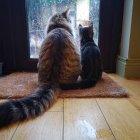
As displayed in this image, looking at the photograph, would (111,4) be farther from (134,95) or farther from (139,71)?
(134,95)

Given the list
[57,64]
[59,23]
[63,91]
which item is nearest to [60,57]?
[57,64]

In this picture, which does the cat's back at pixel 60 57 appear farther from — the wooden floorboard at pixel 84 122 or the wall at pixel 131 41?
the wall at pixel 131 41

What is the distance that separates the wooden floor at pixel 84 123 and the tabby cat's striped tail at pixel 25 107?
0.03 m

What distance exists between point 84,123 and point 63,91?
1.67ft

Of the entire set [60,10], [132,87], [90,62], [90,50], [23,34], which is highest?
[60,10]

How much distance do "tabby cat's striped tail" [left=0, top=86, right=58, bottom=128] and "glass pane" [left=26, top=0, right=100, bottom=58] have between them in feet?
3.76

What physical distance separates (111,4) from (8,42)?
4.05ft

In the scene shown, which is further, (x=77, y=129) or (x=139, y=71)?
(x=139, y=71)

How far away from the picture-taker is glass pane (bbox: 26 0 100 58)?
7.14 feet

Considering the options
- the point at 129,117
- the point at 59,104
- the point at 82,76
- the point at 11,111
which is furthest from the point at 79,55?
the point at 11,111

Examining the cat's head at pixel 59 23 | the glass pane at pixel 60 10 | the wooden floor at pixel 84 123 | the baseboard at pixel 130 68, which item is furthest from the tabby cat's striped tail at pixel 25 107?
the glass pane at pixel 60 10

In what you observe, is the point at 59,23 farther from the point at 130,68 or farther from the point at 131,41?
the point at 130,68

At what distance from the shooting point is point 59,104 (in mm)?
1277

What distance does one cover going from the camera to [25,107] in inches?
39.6
